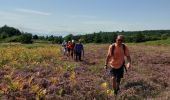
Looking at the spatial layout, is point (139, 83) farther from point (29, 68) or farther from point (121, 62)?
point (29, 68)

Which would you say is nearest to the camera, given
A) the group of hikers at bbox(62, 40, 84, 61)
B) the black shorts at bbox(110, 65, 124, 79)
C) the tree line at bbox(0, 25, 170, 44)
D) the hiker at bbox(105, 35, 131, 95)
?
the hiker at bbox(105, 35, 131, 95)

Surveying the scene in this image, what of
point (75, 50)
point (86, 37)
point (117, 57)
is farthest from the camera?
point (86, 37)

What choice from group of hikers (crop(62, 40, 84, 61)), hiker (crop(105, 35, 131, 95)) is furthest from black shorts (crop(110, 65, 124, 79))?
group of hikers (crop(62, 40, 84, 61))

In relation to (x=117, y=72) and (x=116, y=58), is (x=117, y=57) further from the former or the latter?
(x=117, y=72)

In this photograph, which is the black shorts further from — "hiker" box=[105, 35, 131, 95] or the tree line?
the tree line

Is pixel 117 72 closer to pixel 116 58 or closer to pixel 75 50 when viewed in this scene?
pixel 116 58

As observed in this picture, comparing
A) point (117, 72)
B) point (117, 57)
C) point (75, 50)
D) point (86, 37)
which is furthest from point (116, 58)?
point (86, 37)

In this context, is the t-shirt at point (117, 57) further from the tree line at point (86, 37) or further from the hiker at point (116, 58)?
the tree line at point (86, 37)

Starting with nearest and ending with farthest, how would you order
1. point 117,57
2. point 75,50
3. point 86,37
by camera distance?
point 117,57 → point 75,50 → point 86,37

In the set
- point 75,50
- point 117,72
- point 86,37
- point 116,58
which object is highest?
point 116,58

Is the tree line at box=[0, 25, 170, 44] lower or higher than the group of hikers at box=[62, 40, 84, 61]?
lower

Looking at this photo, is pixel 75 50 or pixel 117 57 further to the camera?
pixel 75 50

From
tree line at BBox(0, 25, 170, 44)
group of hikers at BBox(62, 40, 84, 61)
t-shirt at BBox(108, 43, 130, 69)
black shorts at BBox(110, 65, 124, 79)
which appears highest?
t-shirt at BBox(108, 43, 130, 69)

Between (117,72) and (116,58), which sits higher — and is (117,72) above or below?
below
